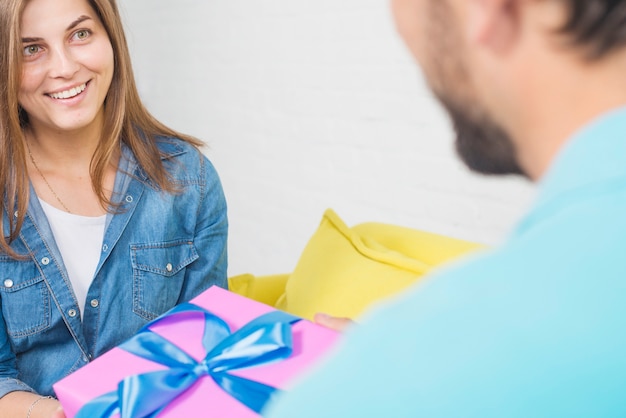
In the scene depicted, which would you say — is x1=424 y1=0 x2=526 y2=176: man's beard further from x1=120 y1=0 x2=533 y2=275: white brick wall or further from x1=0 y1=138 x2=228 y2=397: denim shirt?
x1=120 y1=0 x2=533 y2=275: white brick wall

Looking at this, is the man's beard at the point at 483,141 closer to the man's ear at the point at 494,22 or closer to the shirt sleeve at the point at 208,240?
the man's ear at the point at 494,22

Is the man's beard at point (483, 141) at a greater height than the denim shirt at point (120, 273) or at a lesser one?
greater

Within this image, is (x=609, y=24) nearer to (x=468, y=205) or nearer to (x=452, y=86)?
(x=452, y=86)

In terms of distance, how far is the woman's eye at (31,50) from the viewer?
1.20 metres

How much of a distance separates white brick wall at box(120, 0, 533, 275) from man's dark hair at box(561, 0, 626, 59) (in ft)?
3.87

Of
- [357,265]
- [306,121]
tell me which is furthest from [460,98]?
[306,121]

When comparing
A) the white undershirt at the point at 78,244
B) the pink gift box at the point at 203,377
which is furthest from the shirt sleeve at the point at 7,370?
the pink gift box at the point at 203,377

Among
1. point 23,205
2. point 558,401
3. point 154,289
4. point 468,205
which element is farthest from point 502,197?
point 558,401

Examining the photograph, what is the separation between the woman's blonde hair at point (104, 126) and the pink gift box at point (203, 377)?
1.48ft

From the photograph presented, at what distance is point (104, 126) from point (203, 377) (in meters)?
0.70

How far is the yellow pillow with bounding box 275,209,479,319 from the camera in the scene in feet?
3.70

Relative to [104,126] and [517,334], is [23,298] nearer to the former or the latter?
[104,126]

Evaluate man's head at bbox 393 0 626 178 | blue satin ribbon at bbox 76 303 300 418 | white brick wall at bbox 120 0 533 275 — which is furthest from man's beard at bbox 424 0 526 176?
white brick wall at bbox 120 0 533 275

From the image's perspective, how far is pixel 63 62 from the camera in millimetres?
1201
